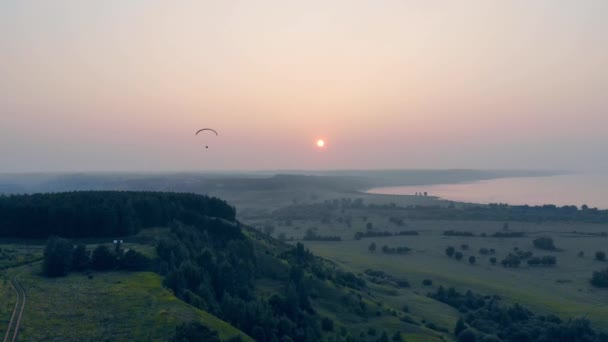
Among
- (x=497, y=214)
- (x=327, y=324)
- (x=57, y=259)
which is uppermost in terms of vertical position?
(x=57, y=259)

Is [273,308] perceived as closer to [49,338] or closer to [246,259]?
[246,259]

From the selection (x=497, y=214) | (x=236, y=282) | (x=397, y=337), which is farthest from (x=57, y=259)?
(x=497, y=214)

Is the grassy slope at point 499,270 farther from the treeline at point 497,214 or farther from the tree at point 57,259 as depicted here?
the tree at point 57,259

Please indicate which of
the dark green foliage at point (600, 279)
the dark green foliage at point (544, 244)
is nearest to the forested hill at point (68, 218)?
the dark green foliage at point (600, 279)

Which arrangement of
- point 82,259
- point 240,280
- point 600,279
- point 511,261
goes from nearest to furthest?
1. point 82,259
2. point 240,280
3. point 600,279
4. point 511,261

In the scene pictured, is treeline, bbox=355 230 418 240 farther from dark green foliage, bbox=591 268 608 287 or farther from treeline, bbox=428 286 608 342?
treeline, bbox=428 286 608 342

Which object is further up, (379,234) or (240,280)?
(240,280)

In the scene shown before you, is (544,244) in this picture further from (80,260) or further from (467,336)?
(80,260)
